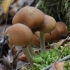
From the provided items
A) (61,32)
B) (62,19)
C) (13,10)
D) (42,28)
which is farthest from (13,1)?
(42,28)

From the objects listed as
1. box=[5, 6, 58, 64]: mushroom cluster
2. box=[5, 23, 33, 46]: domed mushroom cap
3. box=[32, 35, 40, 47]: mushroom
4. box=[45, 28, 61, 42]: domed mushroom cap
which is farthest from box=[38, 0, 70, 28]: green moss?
box=[5, 23, 33, 46]: domed mushroom cap

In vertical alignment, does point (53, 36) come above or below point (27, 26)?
below

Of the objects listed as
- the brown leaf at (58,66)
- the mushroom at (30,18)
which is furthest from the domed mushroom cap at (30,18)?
the brown leaf at (58,66)

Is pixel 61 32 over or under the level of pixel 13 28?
under

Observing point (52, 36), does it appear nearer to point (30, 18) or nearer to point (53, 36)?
point (53, 36)

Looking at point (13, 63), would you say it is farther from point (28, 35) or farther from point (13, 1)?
point (13, 1)

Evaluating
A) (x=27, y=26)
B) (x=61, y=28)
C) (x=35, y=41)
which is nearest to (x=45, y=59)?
(x=27, y=26)

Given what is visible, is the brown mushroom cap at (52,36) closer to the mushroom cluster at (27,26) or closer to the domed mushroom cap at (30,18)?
the mushroom cluster at (27,26)

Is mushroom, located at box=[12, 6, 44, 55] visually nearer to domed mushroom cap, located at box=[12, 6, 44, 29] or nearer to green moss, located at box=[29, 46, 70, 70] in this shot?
domed mushroom cap, located at box=[12, 6, 44, 29]
